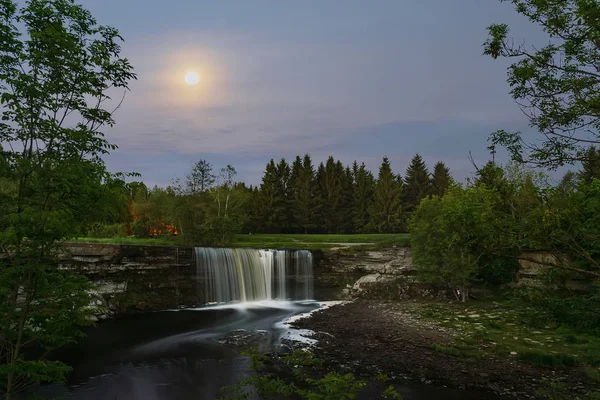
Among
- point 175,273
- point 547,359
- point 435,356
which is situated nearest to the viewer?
point 547,359

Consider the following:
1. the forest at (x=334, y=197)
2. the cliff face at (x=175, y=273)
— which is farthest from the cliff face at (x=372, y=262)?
the forest at (x=334, y=197)

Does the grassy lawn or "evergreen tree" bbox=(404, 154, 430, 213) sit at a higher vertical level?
"evergreen tree" bbox=(404, 154, 430, 213)

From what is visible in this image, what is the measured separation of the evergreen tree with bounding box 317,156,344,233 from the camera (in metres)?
58.9

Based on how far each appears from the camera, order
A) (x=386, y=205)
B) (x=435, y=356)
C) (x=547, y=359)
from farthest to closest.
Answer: (x=386, y=205) < (x=435, y=356) < (x=547, y=359)

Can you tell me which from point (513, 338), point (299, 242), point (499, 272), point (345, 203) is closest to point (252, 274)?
point (299, 242)

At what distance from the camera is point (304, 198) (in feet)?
189

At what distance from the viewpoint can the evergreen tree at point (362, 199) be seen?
58.2 meters

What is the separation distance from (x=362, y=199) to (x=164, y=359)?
47873mm

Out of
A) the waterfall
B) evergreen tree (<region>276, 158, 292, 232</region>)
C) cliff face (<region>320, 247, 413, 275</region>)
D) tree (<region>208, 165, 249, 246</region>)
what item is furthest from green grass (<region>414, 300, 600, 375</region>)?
evergreen tree (<region>276, 158, 292, 232</region>)

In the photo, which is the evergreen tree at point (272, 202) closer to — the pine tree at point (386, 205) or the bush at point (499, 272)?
the pine tree at point (386, 205)

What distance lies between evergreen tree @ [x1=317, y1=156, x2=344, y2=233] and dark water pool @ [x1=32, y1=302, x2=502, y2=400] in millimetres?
38883

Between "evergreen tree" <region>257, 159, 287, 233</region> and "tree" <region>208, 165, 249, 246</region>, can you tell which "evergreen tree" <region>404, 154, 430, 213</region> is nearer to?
"evergreen tree" <region>257, 159, 287, 233</region>

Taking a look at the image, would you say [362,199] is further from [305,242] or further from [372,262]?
[372,262]

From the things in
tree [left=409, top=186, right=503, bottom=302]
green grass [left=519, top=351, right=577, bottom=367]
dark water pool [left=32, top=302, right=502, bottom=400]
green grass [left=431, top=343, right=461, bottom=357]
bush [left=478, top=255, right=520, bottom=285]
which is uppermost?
tree [left=409, top=186, right=503, bottom=302]
